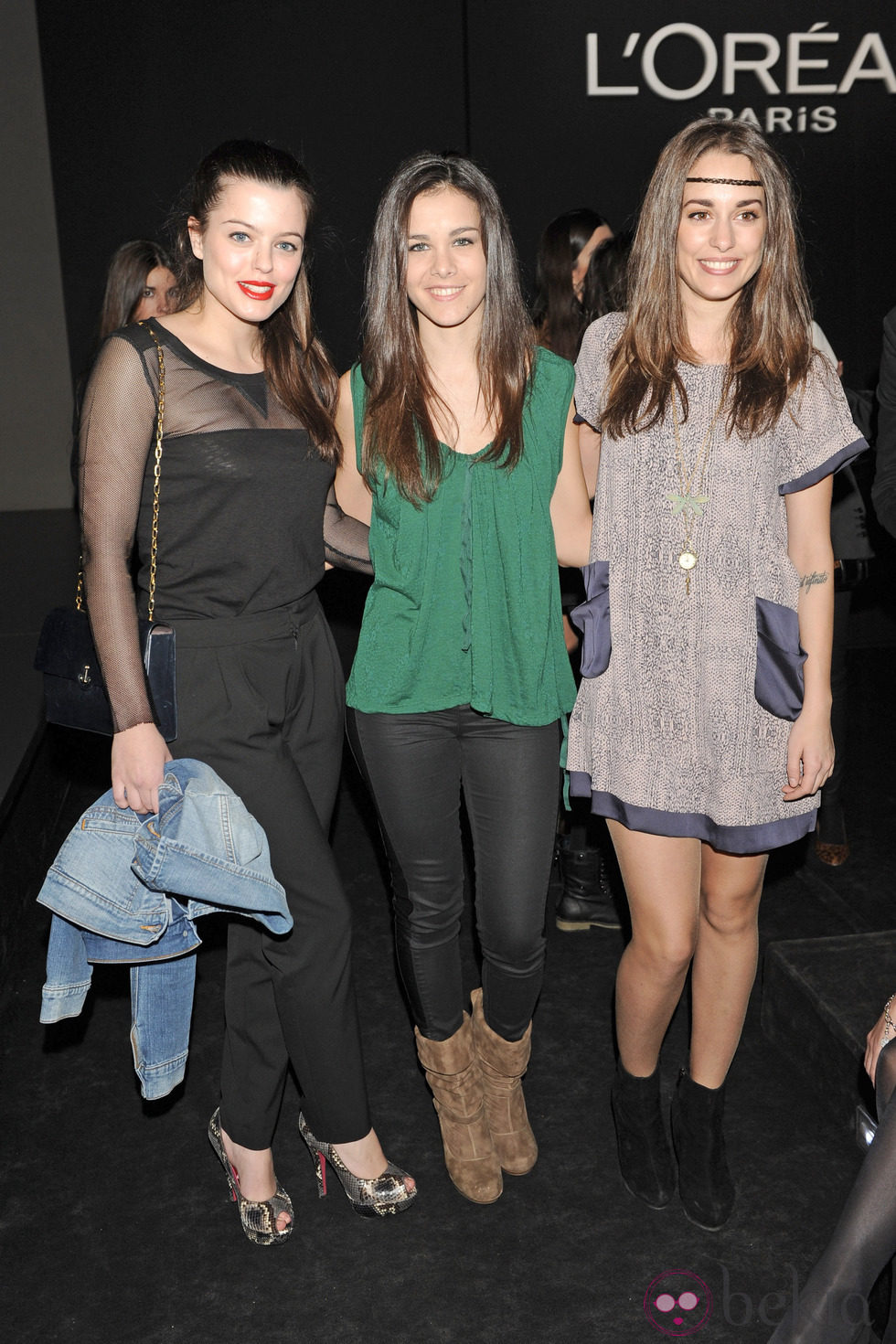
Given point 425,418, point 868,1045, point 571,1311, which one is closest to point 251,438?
point 425,418

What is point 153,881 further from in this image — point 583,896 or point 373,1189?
point 583,896

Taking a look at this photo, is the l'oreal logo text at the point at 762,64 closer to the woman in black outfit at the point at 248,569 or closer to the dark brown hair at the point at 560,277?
the dark brown hair at the point at 560,277

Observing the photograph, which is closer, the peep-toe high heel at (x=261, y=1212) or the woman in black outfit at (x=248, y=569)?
the woman in black outfit at (x=248, y=569)

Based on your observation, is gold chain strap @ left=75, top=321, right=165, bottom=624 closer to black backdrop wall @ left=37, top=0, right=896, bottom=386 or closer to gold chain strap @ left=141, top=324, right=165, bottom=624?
gold chain strap @ left=141, top=324, right=165, bottom=624

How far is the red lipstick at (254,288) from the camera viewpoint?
208cm

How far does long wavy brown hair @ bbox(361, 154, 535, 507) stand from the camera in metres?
2.20

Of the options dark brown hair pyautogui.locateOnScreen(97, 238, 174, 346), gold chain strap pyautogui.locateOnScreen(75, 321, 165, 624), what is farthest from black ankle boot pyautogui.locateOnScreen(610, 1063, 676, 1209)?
Answer: dark brown hair pyautogui.locateOnScreen(97, 238, 174, 346)

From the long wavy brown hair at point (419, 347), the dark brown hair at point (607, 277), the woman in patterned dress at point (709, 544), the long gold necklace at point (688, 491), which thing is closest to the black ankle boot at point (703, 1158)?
the woman in patterned dress at point (709, 544)

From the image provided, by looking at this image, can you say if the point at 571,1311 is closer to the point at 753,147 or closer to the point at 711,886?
the point at 711,886

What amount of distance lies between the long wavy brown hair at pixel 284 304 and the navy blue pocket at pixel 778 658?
0.80 metres

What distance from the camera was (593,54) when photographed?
5.79m

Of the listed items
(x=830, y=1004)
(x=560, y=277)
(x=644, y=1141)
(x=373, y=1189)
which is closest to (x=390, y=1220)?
(x=373, y=1189)

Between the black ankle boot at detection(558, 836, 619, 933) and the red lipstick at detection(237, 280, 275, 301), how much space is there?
75.2 inches

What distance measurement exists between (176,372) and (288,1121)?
1626 mm
